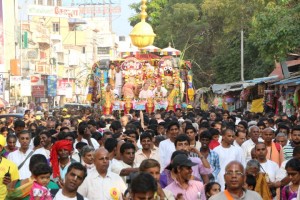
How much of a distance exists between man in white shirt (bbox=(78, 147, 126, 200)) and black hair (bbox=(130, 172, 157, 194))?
2.39m

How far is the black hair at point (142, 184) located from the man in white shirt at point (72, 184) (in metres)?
1.67

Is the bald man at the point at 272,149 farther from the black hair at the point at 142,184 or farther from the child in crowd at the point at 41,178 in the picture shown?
the black hair at the point at 142,184

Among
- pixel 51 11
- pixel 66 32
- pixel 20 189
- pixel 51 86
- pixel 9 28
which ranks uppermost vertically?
pixel 51 11

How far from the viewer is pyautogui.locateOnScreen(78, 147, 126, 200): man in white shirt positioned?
9.41 metres

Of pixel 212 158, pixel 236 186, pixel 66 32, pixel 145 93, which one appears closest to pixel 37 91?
pixel 66 32

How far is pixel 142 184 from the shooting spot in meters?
6.89

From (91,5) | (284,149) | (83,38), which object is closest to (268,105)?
(284,149)

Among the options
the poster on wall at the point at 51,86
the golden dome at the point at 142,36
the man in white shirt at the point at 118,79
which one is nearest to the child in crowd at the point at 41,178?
the man in white shirt at the point at 118,79

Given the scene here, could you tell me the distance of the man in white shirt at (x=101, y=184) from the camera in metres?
9.41

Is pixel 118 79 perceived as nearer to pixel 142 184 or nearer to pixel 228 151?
pixel 228 151

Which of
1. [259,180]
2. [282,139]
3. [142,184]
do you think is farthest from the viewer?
[282,139]

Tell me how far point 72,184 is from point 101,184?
33.6 inches

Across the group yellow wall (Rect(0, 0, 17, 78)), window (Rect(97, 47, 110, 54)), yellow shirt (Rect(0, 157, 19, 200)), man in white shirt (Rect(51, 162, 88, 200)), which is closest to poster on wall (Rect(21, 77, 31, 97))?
yellow wall (Rect(0, 0, 17, 78))

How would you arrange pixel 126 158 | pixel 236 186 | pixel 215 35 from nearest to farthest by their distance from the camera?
pixel 236 186 → pixel 126 158 → pixel 215 35
